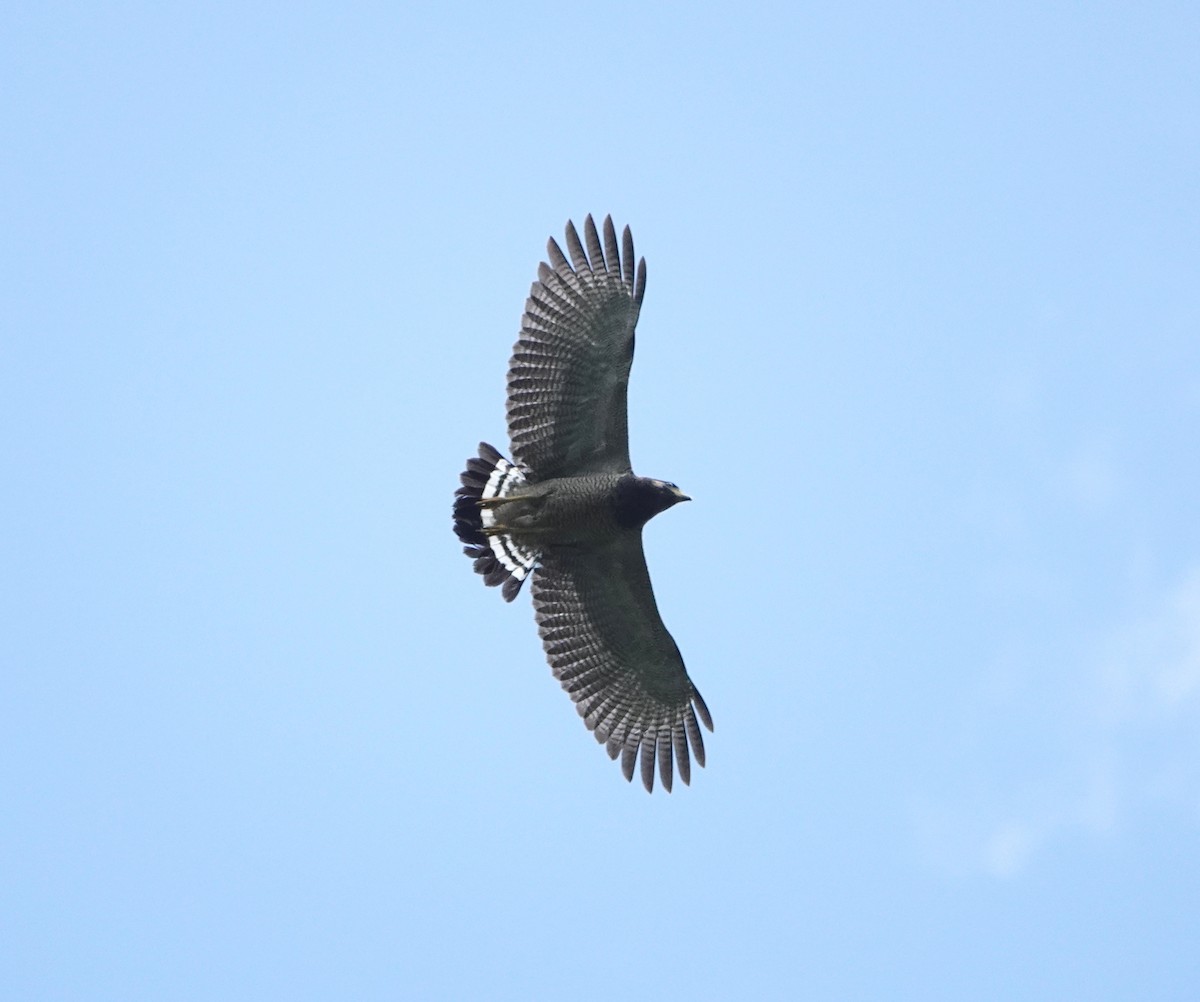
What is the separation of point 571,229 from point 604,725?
4.75 metres

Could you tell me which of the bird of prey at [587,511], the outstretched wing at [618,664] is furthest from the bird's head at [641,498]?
the outstretched wing at [618,664]

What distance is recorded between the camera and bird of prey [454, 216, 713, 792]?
51.7 ft

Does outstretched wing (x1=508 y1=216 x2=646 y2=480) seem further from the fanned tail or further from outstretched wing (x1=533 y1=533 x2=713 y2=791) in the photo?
outstretched wing (x1=533 y1=533 x2=713 y2=791)

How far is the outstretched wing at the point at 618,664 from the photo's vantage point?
53.9ft

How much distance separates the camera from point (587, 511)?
15906 mm

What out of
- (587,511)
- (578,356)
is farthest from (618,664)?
(578,356)

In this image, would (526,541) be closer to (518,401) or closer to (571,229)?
(518,401)

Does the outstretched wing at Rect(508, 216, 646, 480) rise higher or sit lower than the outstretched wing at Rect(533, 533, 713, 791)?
higher

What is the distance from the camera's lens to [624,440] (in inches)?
632

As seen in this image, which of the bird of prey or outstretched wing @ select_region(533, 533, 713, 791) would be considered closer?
the bird of prey

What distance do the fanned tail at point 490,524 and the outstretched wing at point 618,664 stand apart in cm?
21

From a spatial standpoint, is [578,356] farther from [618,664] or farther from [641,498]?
[618,664]

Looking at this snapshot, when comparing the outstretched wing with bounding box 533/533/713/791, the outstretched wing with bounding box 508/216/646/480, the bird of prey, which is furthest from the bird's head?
the outstretched wing with bounding box 533/533/713/791

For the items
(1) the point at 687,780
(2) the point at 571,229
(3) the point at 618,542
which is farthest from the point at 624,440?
(1) the point at 687,780
